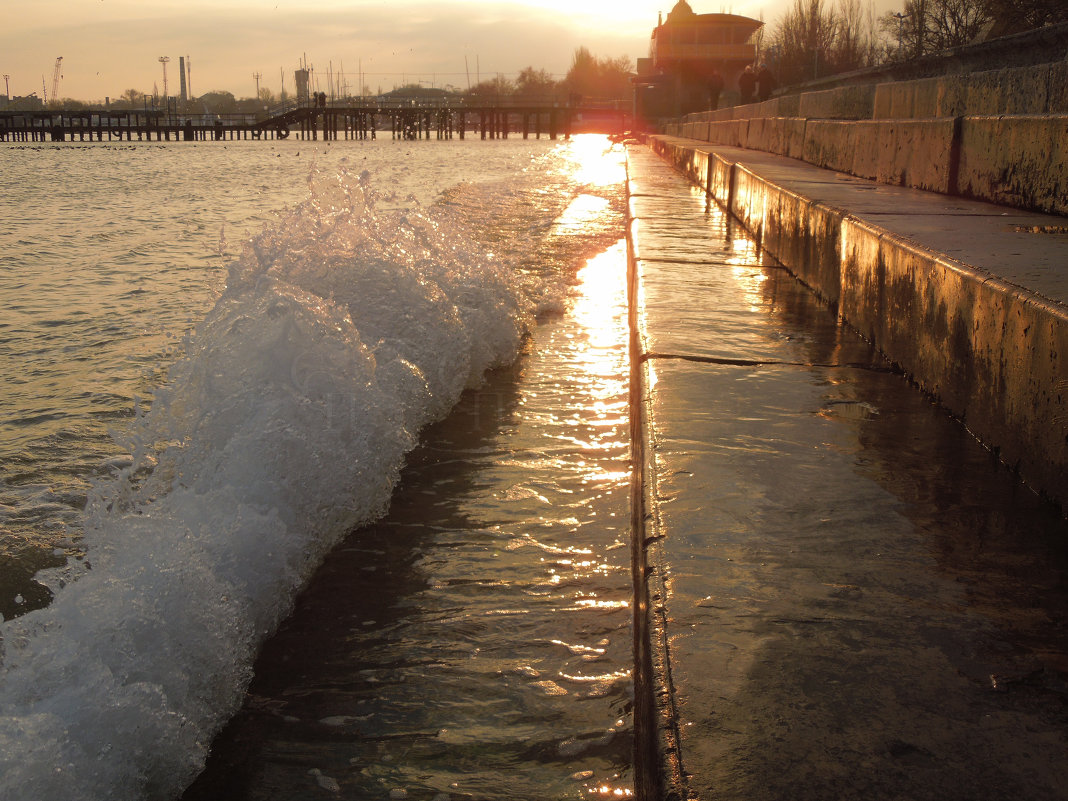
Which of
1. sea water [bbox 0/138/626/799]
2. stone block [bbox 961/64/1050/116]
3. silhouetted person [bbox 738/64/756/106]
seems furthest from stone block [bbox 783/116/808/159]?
silhouetted person [bbox 738/64/756/106]

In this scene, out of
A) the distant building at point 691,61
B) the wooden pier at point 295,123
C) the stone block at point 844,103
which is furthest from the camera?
the wooden pier at point 295,123

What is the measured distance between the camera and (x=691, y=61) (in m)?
61.0

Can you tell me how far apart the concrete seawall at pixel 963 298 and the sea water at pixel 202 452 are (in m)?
1.62

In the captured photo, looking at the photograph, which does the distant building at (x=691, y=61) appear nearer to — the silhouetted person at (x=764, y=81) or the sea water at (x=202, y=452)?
the silhouetted person at (x=764, y=81)

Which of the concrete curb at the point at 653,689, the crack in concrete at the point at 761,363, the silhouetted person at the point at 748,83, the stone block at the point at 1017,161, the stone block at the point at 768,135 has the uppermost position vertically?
Result: the silhouetted person at the point at 748,83

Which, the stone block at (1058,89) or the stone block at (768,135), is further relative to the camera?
the stone block at (768,135)

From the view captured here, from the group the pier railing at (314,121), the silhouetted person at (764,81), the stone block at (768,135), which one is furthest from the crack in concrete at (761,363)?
the pier railing at (314,121)

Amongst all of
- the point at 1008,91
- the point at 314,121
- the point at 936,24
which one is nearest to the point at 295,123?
the point at 314,121

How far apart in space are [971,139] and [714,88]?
51.4m

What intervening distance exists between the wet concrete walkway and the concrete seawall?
9 cm

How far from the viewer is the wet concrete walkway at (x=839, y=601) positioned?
1014 millimetres

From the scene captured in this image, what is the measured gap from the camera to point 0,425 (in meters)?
4.44

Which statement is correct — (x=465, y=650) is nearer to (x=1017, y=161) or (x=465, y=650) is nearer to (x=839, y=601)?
(x=839, y=601)

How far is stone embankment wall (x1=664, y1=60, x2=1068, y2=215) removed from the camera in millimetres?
3475
